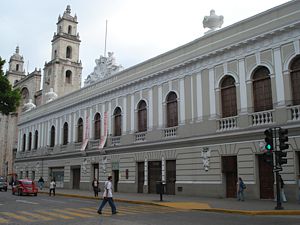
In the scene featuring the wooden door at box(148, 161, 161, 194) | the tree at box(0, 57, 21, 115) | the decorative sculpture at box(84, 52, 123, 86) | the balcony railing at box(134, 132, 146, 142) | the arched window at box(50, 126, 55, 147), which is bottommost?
the wooden door at box(148, 161, 161, 194)

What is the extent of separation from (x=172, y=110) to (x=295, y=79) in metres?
9.82

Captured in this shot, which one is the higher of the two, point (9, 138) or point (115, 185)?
point (9, 138)

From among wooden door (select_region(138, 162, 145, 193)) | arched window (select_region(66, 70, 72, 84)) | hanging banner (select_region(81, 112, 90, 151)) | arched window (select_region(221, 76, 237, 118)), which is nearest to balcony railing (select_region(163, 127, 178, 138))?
wooden door (select_region(138, 162, 145, 193))

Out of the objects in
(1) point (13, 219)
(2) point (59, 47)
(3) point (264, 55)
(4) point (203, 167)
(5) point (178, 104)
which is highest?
(2) point (59, 47)

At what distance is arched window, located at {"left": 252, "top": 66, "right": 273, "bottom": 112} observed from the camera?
20.7 meters

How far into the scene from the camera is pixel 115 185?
31.8 m

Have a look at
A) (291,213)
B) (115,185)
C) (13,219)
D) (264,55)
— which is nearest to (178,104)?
(264,55)

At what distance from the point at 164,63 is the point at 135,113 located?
519cm

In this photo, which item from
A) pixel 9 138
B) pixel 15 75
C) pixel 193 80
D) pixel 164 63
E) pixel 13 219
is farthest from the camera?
pixel 15 75

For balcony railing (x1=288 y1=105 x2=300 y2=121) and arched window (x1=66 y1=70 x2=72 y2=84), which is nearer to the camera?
balcony railing (x1=288 y1=105 x2=300 y2=121)

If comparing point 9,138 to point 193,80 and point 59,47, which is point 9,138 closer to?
point 59,47

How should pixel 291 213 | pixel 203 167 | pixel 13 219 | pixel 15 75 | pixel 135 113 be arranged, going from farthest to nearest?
pixel 15 75 < pixel 135 113 < pixel 203 167 < pixel 291 213 < pixel 13 219

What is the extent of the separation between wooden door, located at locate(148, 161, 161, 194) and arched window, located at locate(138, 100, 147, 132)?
10.3ft

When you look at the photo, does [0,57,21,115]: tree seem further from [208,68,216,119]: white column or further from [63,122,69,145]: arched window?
[208,68,216,119]: white column
